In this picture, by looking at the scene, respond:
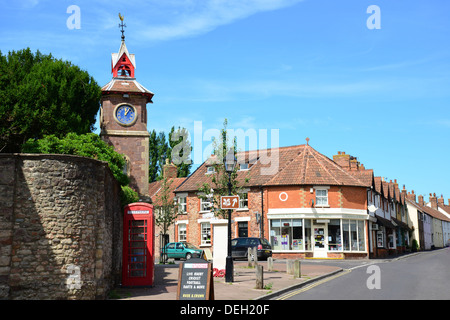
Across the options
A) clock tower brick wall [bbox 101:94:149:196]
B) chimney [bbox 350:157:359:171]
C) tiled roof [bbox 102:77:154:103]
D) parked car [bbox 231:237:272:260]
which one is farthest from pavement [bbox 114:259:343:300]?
chimney [bbox 350:157:359:171]

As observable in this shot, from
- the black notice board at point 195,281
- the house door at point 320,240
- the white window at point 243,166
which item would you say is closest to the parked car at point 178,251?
the house door at point 320,240

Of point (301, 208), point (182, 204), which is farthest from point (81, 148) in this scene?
point (182, 204)

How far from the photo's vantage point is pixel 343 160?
46531 millimetres

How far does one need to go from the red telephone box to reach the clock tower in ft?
29.8

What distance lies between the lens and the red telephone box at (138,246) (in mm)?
17000

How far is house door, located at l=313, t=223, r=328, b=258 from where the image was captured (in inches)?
1544

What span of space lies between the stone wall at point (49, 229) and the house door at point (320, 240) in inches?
1098

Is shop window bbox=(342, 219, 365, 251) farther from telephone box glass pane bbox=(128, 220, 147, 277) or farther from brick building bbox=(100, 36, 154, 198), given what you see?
telephone box glass pane bbox=(128, 220, 147, 277)

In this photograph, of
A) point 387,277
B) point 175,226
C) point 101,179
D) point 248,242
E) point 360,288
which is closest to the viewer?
point 101,179

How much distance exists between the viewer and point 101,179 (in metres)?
14.3
